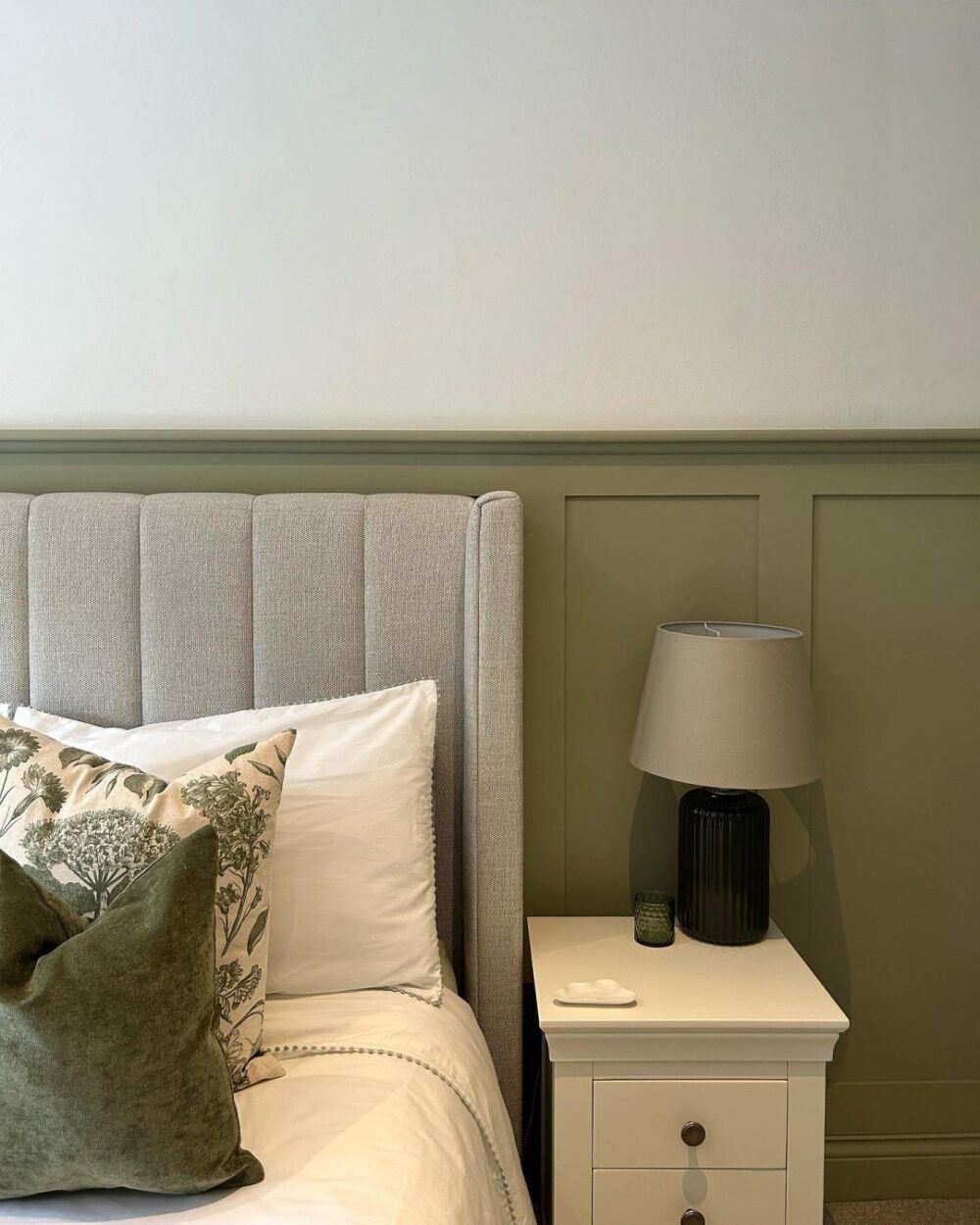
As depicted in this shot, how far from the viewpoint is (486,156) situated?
1848 millimetres

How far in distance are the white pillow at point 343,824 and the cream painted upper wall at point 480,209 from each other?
58 cm

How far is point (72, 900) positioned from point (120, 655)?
2.04ft

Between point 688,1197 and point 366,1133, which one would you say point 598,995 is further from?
point 366,1133

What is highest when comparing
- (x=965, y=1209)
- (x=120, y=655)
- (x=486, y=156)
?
(x=486, y=156)

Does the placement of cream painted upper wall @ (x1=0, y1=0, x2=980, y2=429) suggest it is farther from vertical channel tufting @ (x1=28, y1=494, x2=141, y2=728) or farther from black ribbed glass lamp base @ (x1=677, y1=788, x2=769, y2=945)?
black ribbed glass lamp base @ (x1=677, y1=788, x2=769, y2=945)

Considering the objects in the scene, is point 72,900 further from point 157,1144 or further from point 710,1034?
point 710,1034

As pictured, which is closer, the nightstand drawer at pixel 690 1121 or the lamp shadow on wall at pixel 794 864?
the nightstand drawer at pixel 690 1121

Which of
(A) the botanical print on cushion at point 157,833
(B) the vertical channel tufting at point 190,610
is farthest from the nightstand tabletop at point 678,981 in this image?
(B) the vertical channel tufting at point 190,610

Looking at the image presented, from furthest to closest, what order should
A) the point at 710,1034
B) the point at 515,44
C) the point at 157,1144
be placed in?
the point at 515,44, the point at 710,1034, the point at 157,1144

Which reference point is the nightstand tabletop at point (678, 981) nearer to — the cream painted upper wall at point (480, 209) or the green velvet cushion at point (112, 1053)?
the green velvet cushion at point (112, 1053)

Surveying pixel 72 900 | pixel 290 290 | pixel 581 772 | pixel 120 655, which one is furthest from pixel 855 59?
pixel 72 900

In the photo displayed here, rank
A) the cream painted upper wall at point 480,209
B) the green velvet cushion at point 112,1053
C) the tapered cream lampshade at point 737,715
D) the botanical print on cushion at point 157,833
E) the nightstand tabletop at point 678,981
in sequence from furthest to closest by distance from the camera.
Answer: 1. the cream painted upper wall at point 480,209
2. the tapered cream lampshade at point 737,715
3. the nightstand tabletop at point 678,981
4. the botanical print on cushion at point 157,833
5. the green velvet cushion at point 112,1053

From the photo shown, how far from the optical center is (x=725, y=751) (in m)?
1.60

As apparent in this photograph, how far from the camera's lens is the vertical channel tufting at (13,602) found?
67.6 inches
